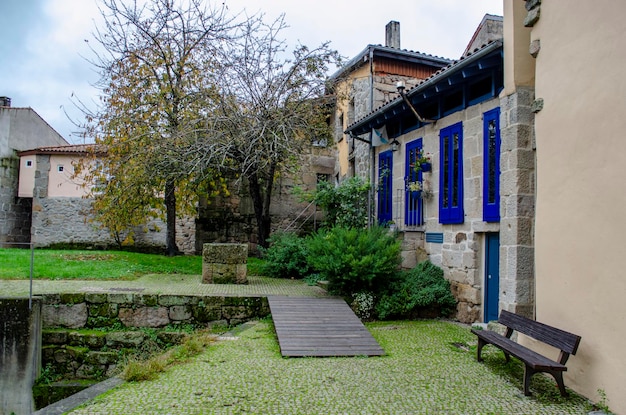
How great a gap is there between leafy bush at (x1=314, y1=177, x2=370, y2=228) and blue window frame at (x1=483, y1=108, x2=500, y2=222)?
13.1 feet

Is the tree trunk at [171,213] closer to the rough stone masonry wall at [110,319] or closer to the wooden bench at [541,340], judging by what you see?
the rough stone masonry wall at [110,319]

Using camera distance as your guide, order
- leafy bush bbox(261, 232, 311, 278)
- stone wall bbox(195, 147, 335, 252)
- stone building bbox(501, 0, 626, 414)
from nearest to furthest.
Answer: stone building bbox(501, 0, 626, 414) → leafy bush bbox(261, 232, 311, 278) → stone wall bbox(195, 147, 335, 252)

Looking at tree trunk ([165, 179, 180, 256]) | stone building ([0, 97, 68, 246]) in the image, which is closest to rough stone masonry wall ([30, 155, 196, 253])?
stone building ([0, 97, 68, 246])

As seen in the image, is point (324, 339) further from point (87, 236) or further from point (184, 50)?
point (87, 236)

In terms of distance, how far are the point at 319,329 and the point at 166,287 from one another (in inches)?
141

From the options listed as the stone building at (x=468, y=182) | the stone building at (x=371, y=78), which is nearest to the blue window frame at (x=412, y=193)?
the stone building at (x=468, y=182)

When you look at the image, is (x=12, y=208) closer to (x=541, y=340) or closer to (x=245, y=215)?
(x=245, y=215)

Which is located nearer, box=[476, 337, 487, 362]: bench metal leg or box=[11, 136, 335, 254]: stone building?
box=[476, 337, 487, 362]: bench metal leg

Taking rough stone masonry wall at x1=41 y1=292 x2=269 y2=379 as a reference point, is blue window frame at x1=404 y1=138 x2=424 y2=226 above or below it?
above

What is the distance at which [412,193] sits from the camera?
31.6 feet

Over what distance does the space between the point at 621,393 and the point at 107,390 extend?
4621 mm

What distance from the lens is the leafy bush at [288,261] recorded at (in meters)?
11.5

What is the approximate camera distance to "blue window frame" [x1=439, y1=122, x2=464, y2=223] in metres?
8.14

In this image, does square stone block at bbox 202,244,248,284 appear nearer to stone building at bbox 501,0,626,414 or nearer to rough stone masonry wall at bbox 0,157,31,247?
stone building at bbox 501,0,626,414
